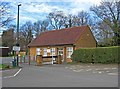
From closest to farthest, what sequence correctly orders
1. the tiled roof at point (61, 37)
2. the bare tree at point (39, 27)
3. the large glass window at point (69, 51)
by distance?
the large glass window at point (69, 51), the tiled roof at point (61, 37), the bare tree at point (39, 27)

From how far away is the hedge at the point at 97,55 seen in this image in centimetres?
3603

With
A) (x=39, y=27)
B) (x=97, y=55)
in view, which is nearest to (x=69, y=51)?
(x=97, y=55)

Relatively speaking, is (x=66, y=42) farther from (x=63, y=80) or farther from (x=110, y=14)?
(x=63, y=80)

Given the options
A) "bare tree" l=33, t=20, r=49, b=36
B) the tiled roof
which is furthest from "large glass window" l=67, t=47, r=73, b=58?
"bare tree" l=33, t=20, r=49, b=36

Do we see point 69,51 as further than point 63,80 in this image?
Yes

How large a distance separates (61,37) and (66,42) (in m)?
3.90

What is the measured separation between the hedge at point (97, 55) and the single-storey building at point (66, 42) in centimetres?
413

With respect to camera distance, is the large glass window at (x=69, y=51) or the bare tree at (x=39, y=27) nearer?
the large glass window at (x=69, y=51)

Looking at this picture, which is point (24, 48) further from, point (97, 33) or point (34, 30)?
point (97, 33)

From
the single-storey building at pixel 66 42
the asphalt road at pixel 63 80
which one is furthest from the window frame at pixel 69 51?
the asphalt road at pixel 63 80

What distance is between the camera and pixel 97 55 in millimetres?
38750

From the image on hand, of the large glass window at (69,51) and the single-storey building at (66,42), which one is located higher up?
the single-storey building at (66,42)

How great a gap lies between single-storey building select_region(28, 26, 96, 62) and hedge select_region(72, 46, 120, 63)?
162 inches

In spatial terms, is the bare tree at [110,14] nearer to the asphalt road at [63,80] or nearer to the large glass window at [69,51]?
the large glass window at [69,51]
